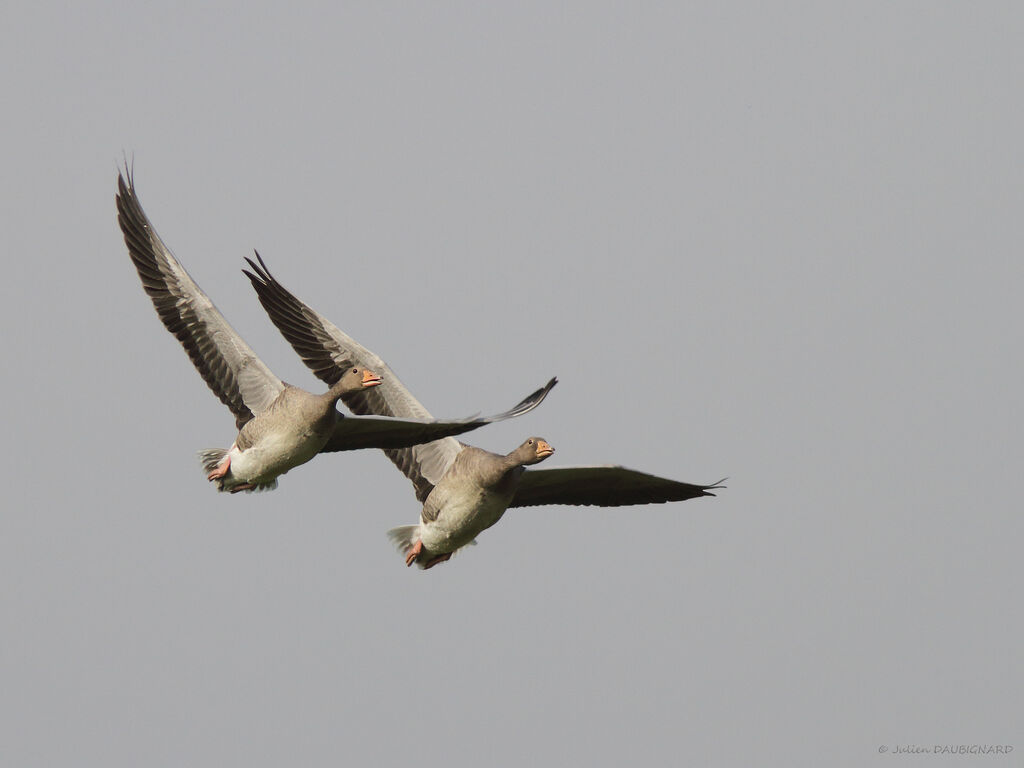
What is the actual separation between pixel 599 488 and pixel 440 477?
80.0 inches

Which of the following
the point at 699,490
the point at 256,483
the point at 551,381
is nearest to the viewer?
the point at 551,381

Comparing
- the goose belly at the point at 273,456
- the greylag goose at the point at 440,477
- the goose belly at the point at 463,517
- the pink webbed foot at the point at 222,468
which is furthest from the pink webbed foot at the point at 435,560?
the pink webbed foot at the point at 222,468

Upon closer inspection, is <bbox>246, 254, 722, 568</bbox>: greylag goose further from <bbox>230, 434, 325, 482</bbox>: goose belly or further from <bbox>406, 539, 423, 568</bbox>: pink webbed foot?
<bbox>230, 434, 325, 482</bbox>: goose belly

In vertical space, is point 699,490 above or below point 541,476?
below

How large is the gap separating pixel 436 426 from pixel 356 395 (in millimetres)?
2196

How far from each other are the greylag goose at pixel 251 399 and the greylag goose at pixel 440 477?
1.13 feet

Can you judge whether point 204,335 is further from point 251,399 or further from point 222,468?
point 222,468

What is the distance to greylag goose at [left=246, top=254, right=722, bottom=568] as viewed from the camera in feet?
49.5

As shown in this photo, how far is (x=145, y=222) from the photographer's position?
16.2 metres

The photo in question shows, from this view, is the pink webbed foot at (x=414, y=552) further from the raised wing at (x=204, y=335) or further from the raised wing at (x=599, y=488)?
the raised wing at (x=204, y=335)

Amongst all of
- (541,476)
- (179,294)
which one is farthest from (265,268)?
(541,476)

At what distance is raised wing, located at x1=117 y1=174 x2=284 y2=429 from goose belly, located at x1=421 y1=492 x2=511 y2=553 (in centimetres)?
254

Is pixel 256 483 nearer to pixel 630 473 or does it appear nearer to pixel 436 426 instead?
pixel 436 426

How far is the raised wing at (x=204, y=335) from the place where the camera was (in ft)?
51.2
